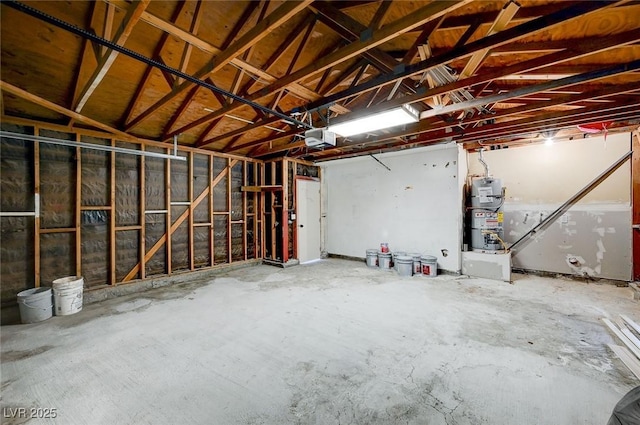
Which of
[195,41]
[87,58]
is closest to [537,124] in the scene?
[195,41]

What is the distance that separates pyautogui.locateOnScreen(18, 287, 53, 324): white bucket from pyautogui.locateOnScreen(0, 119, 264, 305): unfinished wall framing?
486 millimetres

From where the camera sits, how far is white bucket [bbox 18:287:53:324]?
3.22m

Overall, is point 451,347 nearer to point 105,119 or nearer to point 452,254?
point 452,254

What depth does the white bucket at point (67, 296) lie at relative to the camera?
11.3 feet

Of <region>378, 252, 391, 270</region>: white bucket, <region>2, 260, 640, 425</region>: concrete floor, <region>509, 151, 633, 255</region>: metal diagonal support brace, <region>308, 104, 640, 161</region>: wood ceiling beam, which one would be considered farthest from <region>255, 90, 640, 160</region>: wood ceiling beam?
<region>2, 260, 640, 425</region>: concrete floor

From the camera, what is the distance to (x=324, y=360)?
7.83ft

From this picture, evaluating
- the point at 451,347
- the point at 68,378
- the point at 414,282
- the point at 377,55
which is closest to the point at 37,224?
the point at 68,378

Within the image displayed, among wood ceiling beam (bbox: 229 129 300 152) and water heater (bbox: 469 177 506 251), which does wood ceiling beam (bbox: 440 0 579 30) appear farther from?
water heater (bbox: 469 177 506 251)

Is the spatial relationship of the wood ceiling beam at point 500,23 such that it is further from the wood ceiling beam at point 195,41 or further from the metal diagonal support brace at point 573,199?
the metal diagonal support brace at point 573,199

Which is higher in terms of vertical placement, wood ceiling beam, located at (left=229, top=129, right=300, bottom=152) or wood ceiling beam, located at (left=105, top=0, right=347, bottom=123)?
wood ceiling beam, located at (left=105, top=0, right=347, bottom=123)

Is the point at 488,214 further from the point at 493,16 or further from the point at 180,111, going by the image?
the point at 180,111

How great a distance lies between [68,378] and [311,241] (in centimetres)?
521

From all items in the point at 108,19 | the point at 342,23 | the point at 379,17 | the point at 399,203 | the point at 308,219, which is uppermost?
the point at 342,23

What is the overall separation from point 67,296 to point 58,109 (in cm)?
247
